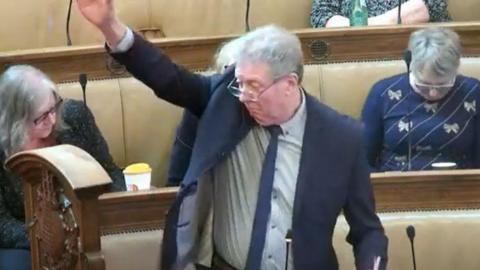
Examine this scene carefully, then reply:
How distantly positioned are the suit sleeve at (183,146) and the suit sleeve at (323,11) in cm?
152

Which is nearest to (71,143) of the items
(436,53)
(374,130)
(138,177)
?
(138,177)

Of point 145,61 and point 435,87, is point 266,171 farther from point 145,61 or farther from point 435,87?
point 435,87

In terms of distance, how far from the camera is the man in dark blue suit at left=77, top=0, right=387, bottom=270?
1910mm

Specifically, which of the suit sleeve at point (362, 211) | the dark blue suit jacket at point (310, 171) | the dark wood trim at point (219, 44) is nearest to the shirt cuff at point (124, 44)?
the dark blue suit jacket at point (310, 171)

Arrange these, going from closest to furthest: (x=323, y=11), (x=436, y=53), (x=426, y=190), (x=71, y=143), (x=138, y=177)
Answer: (x=426, y=190)
(x=71, y=143)
(x=138, y=177)
(x=436, y=53)
(x=323, y=11)

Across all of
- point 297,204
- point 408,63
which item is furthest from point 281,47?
point 408,63

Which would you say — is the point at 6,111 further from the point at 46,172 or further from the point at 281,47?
the point at 281,47

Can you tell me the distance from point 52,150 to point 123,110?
4.04 feet

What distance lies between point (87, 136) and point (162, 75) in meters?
0.79

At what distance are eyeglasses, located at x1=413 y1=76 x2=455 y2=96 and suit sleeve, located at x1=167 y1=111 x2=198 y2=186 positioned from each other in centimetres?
94

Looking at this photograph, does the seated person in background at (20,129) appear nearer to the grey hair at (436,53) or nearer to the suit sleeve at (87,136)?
the suit sleeve at (87,136)

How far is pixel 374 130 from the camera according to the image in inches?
121

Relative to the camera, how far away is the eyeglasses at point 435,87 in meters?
2.97

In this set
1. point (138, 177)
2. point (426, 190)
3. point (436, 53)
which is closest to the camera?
point (426, 190)
